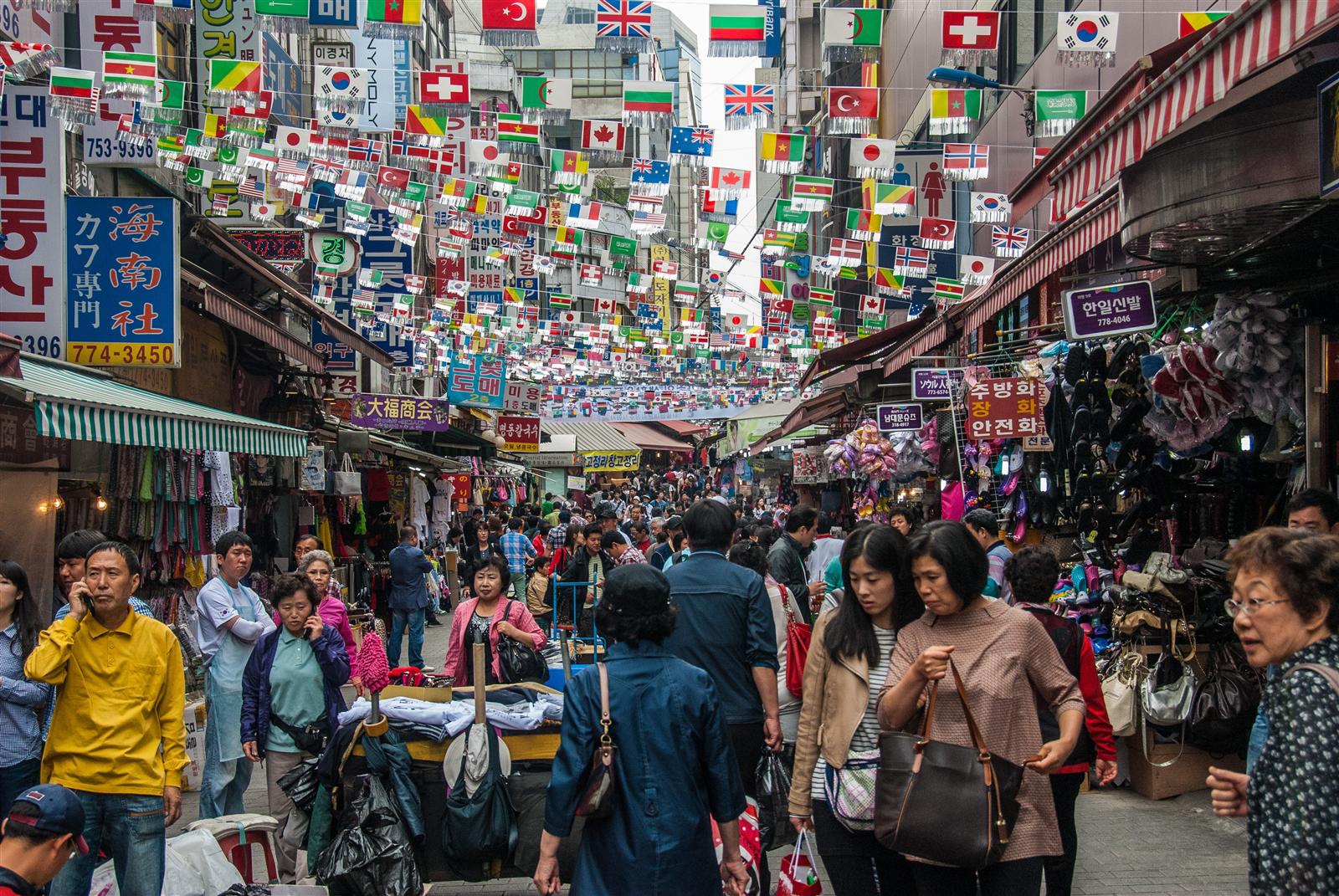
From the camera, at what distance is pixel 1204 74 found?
181 inches

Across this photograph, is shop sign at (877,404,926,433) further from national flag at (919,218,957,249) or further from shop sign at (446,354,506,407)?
shop sign at (446,354,506,407)

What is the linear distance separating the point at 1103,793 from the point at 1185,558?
→ 64.8 inches

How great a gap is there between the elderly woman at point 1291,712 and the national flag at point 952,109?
956cm

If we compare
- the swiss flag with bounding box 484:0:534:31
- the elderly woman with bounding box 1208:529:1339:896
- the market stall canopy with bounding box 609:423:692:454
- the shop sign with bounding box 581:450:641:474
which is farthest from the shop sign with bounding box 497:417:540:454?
the elderly woman with bounding box 1208:529:1339:896

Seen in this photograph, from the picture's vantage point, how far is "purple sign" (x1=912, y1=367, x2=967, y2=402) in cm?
1154

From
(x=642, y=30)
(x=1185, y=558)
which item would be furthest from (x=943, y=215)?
(x=1185, y=558)

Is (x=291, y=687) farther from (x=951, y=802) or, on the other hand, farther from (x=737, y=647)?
(x=951, y=802)

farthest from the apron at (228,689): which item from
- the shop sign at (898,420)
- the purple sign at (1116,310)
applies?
the shop sign at (898,420)

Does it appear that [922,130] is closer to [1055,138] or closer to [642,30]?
[1055,138]

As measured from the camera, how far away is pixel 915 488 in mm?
14789

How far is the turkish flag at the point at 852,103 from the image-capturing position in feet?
39.1

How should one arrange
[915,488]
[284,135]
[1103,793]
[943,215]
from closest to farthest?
[1103,793], [284,135], [915,488], [943,215]

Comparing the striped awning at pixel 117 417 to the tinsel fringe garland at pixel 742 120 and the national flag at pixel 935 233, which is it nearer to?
the tinsel fringe garland at pixel 742 120

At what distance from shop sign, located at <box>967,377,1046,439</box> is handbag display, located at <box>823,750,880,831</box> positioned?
18.8ft
